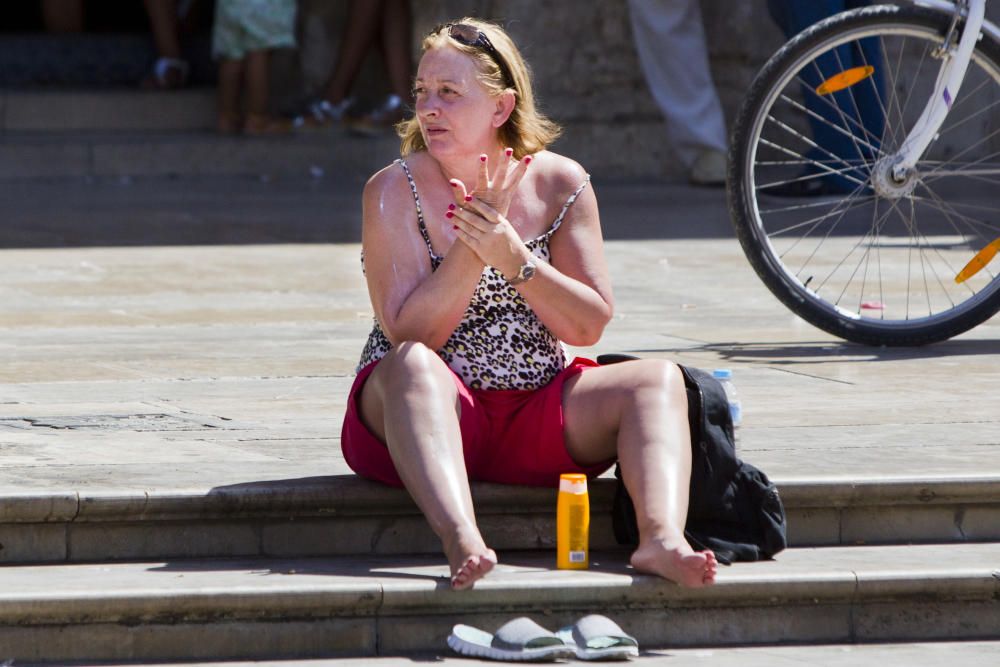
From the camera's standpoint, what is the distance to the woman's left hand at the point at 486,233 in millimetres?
3924

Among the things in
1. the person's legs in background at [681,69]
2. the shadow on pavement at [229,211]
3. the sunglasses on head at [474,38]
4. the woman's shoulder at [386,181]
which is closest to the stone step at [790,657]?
the woman's shoulder at [386,181]

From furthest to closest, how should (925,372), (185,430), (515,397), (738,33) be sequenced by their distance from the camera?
(738,33), (925,372), (185,430), (515,397)

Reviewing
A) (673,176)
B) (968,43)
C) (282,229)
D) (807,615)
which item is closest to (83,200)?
(282,229)

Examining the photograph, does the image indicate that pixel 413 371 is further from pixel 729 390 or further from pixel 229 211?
pixel 229 211

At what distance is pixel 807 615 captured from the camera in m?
3.84

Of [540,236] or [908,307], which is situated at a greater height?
[540,236]

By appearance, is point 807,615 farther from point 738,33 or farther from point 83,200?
point 738,33

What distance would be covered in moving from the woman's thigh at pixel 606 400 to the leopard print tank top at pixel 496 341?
4.0 inches

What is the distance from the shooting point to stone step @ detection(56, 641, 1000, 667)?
11.9ft

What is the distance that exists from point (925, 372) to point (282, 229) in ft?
12.8

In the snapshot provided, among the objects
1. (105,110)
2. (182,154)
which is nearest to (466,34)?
(182,154)

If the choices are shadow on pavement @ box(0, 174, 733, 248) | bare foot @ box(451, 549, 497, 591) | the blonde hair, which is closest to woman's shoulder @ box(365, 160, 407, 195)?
the blonde hair

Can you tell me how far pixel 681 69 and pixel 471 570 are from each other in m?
6.92

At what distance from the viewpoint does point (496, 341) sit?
163 inches
